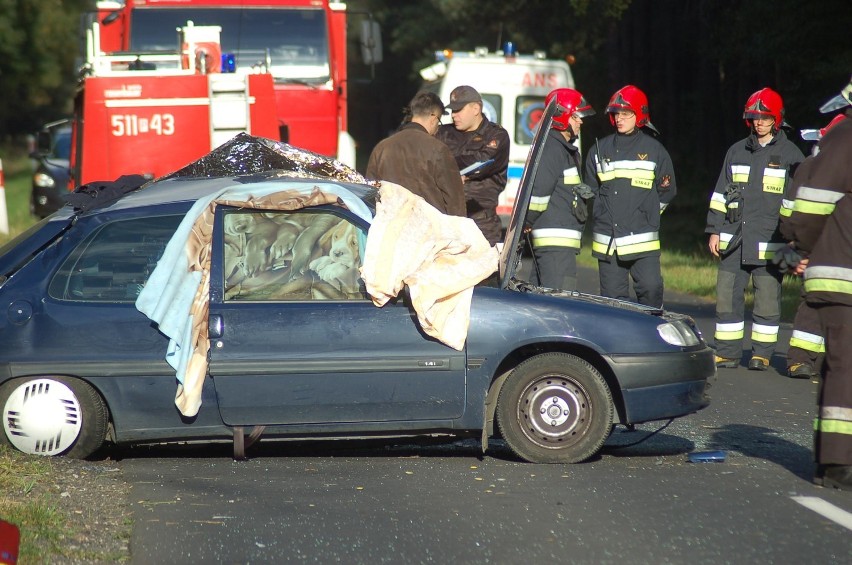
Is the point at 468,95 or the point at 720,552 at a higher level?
the point at 468,95

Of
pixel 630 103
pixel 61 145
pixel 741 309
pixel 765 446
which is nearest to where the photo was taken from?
pixel 765 446

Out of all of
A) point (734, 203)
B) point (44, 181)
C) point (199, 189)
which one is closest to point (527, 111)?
point (734, 203)

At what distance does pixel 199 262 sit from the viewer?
6754 mm

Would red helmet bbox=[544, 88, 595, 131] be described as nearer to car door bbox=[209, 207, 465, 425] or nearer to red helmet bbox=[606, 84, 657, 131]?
red helmet bbox=[606, 84, 657, 131]

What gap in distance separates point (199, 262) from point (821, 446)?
3.11 m

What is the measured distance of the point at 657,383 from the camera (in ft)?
Result: 22.4

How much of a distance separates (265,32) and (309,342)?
809cm

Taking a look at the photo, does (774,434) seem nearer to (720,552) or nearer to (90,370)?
(720,552)

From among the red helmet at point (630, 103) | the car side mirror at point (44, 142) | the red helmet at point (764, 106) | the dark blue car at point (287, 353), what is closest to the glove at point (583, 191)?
the red helmet at point (630, 103)

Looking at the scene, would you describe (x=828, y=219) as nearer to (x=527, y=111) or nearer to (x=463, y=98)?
(x=463, y=98)

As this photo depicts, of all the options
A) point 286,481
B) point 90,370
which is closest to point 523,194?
point 286,481

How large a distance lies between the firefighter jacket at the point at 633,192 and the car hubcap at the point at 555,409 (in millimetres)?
3071

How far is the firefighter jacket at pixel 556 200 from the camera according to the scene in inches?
377

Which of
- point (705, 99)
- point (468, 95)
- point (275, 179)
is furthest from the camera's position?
point (705, 99)
